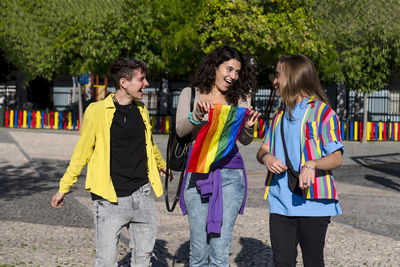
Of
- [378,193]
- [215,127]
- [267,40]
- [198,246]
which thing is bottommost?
[378,193]

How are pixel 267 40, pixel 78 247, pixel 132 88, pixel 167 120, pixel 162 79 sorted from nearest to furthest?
1. pixel 132 88
2. pixel 78 247
3. pixel 267 40
4. pixel 167 120
5. pixel 162 79

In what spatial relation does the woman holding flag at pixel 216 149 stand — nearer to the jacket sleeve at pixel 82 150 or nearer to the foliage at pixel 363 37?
the jacket sleeve at pixel 82 150

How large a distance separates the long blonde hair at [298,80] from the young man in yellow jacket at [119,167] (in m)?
0.95

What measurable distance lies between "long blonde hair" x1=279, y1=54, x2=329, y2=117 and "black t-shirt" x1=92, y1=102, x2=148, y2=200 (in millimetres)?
988

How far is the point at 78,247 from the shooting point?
5773mm

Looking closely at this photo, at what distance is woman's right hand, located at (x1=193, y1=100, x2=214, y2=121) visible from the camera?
3264mm

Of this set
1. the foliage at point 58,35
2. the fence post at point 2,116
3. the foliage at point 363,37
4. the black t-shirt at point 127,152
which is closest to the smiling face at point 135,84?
the black t-shirt at point 127,152

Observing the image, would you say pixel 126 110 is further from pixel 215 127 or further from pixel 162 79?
pixel 162 79

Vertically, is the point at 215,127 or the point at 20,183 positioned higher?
the point at 215,127

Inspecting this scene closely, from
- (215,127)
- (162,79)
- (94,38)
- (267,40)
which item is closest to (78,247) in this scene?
(215,127)

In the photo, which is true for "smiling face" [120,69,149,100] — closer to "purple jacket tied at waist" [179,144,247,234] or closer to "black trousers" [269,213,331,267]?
"purple jacket tied at waist" [179,144,247,234]

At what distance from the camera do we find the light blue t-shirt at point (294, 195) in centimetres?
335

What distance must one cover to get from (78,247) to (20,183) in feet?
17.2

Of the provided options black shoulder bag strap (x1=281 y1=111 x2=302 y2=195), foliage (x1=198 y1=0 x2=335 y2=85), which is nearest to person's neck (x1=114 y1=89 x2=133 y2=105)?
black shoulder bag strap (x1=281 y1=111 x2=302 y2=195)
